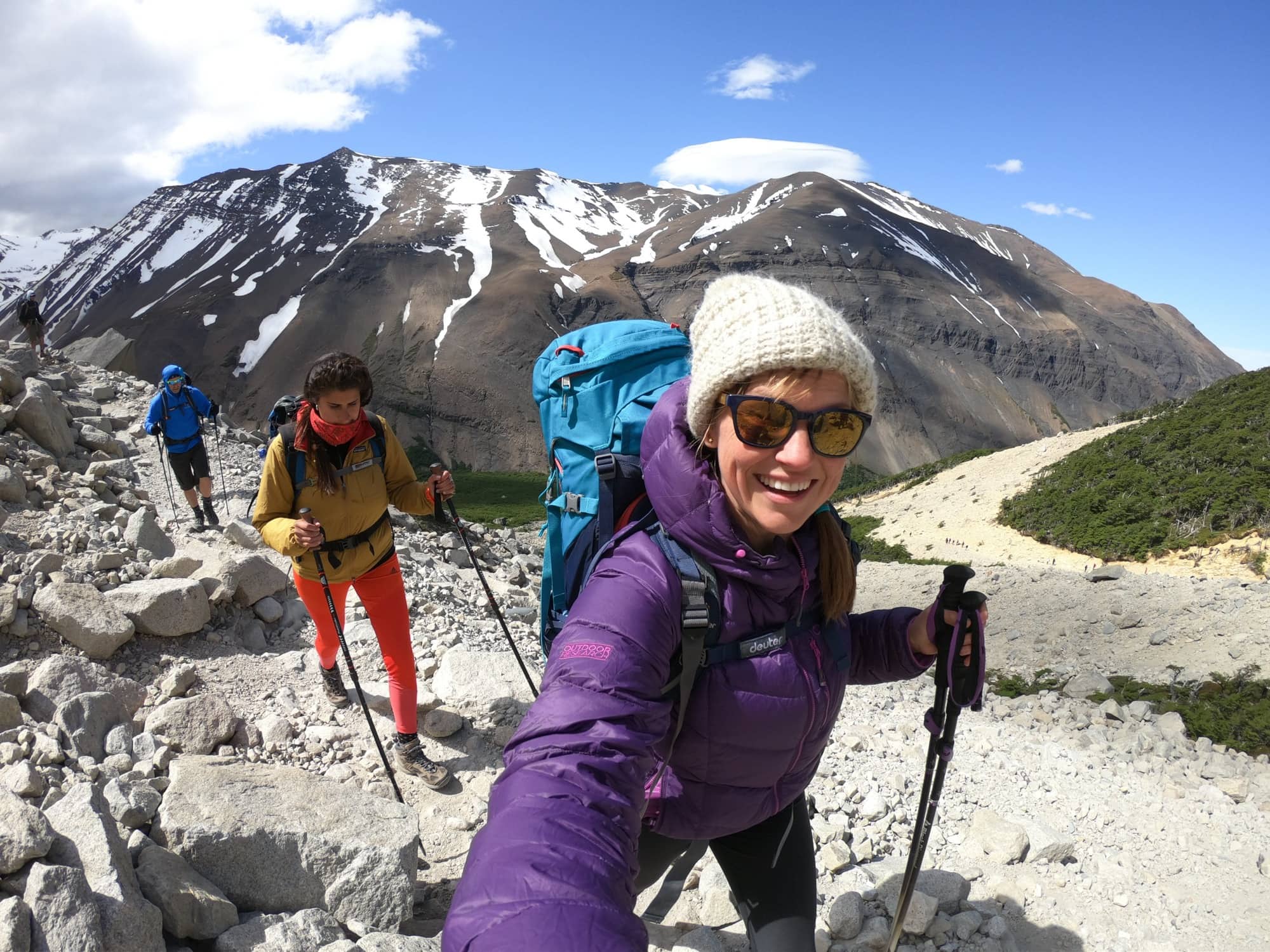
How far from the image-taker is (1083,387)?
106 meters

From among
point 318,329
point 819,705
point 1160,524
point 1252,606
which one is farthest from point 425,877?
point 318,329

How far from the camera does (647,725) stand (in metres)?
1.69

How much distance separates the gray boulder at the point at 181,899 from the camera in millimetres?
2906

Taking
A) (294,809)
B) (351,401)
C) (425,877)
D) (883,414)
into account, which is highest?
(883,414)

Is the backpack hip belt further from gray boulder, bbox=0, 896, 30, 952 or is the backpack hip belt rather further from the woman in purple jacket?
the woman in purple jacket

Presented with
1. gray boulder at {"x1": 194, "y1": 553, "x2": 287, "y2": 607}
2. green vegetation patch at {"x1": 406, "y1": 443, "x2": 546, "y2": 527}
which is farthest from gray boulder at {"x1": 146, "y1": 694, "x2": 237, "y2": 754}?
green vegetation patch at {"x1": 406, "y1": 443, "x2": 546, "y2": 527}

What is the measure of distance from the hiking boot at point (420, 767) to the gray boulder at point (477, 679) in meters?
0.76

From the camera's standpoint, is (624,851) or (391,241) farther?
(391,241)

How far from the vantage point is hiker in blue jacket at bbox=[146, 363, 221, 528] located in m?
9.50

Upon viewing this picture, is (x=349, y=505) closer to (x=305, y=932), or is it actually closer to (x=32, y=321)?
(x=305, y=932)

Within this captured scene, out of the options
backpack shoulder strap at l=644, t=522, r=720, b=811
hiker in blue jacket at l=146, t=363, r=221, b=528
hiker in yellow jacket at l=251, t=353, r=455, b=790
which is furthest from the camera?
hiker in blue jacket at l=146, t=363, r=221, b=528

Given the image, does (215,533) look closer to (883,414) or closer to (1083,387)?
(883,414)

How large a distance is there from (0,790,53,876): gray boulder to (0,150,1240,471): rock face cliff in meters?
72.6

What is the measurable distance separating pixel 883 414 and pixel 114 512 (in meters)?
93.9
